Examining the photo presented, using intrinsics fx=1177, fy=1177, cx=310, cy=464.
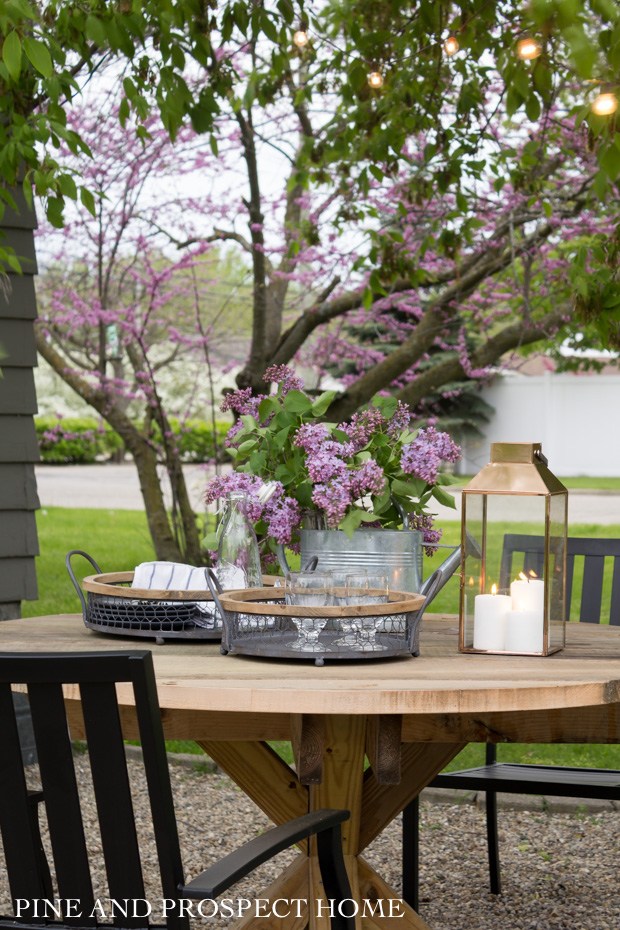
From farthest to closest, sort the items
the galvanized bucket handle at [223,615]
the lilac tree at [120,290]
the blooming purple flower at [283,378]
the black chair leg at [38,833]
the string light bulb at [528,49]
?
1. the lilac tree at [120,290]
2. the string light bulb at [528,49]
3. the blooming purple flower at [283,378]
4. the galvanized bucket handle at [223,615]
5. the black chair leg at [38,833]

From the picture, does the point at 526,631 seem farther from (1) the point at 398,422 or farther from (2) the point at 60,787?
(2) the point at 60,787

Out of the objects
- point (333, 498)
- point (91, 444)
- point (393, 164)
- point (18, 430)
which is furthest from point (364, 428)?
point (91, 444)

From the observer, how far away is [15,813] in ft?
4.81

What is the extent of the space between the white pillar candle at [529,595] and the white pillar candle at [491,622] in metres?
0.02

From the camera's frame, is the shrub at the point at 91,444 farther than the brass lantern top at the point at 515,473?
Yes

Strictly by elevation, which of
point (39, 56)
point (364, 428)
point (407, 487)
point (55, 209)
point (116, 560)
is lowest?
point (116, 560)

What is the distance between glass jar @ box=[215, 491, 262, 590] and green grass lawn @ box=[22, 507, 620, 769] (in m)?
0.47

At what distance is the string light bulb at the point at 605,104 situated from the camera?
Answer: 266 cm

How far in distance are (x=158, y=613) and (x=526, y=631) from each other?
656mm

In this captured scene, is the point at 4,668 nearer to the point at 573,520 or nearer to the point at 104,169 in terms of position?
the point at 104,169

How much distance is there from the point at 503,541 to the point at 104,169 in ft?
17.0

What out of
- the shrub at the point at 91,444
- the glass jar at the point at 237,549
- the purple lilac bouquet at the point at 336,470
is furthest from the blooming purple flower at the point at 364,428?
the shrub at the point at 91,444

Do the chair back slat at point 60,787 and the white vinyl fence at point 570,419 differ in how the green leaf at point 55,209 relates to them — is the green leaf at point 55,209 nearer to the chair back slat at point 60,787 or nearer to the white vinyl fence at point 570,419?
the chair back slat at point 60,787

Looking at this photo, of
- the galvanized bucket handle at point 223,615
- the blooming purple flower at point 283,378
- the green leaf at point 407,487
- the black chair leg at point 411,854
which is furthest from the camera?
the black chair leg at point 411,854
